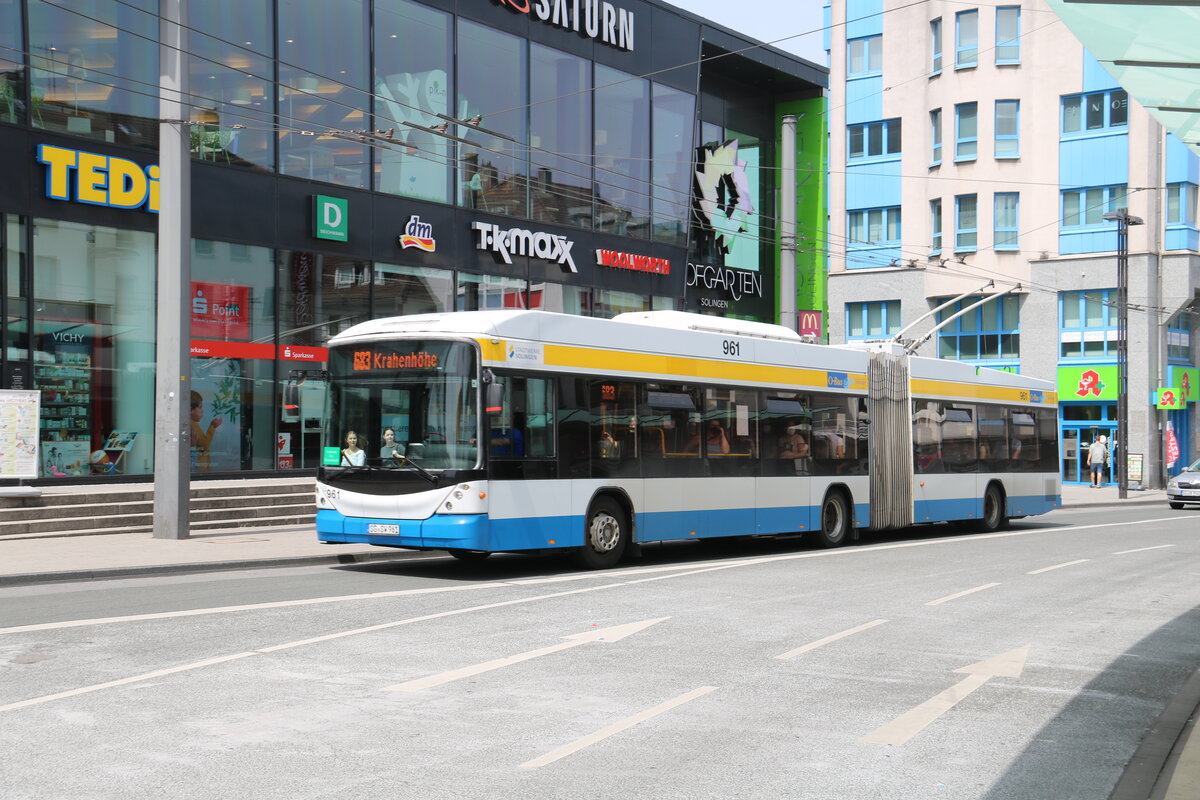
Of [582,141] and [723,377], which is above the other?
[582,141]

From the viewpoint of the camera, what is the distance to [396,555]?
696 inches

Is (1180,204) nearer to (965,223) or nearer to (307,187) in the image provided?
(965,223)

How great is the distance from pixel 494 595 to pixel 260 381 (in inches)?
482

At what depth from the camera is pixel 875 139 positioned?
55.7 meters

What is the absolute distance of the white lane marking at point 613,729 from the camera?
6449 millimetres

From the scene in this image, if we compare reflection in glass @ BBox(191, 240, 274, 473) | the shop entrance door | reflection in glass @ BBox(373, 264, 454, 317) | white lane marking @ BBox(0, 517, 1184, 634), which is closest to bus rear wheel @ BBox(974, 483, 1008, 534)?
white lane marking @ BBox(0, 517, 1184, 634)

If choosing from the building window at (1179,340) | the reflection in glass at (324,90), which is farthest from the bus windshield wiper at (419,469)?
the building window at (1179,340)

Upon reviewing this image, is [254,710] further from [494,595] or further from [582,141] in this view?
[582,141]

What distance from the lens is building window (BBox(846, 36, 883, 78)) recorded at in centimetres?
5609

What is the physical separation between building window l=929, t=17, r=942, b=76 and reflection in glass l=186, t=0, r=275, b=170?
35783 mm

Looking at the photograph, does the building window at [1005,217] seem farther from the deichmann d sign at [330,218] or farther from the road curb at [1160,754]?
the road curb at [1160,754]

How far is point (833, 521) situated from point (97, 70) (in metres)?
14.0

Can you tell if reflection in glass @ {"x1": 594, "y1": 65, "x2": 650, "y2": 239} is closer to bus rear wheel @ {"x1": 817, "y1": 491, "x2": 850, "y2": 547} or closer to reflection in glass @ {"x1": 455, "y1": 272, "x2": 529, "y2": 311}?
reflection in glass @ {"x1": 455, "y1": 272, "x2": 529, "y2": 311}

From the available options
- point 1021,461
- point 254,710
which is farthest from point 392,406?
point 1021,461
